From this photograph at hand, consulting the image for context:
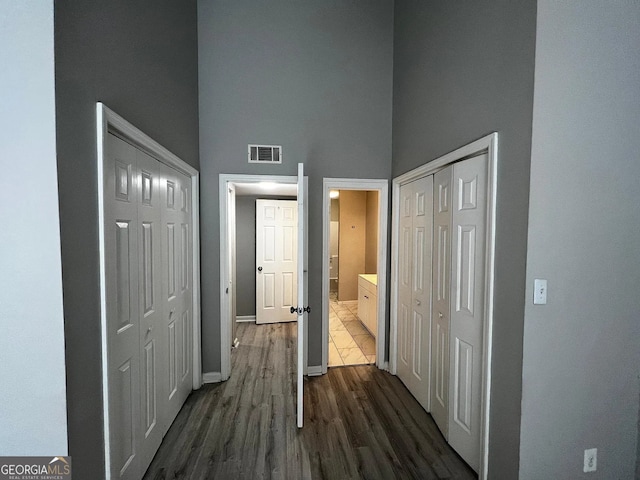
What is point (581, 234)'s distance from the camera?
4.25 ft

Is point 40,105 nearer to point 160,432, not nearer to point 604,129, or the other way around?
point 160,432

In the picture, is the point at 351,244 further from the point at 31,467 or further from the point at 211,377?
the point at 31,467

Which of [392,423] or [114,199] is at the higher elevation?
[114,199]

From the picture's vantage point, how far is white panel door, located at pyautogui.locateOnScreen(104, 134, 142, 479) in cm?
122

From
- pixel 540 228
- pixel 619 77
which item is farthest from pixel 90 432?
pixel 619 77

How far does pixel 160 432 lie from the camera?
184 centimetres

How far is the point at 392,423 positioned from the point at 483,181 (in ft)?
6.40

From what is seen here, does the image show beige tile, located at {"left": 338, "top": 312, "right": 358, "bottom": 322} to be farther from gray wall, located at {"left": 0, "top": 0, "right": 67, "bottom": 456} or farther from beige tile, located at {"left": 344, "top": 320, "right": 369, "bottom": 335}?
gray wall, located at {"left": 0, "top": 0, "right": 67, "bottom": 456}

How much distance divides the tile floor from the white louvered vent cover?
2389 mm

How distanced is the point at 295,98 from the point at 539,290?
2598mm

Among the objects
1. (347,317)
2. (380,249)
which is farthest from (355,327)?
(380,249)

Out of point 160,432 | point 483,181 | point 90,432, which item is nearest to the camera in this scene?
point 90,432

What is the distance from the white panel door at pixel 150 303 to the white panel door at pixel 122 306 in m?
0.06

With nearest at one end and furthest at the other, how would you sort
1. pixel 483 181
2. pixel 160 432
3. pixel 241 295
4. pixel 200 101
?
pixel 483 181 → pixel 160 432 → pixel 200 101 → pixel 241 295
